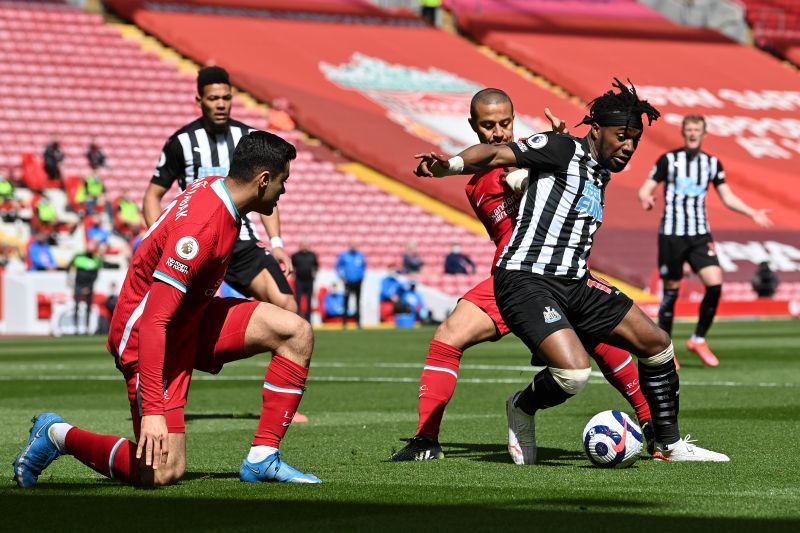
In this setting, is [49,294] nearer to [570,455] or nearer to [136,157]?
[136,157]

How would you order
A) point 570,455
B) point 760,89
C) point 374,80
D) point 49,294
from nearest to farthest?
point 570,455
point 49,294
point 374,80
point 760,89

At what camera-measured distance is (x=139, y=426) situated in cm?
609

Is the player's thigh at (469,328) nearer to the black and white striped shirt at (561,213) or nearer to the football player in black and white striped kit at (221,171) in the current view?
the black and white striped shirt at (561,213)

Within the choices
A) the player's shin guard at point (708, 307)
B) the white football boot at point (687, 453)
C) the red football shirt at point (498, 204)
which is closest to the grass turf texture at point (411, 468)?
the white football boot at point (687, 453)

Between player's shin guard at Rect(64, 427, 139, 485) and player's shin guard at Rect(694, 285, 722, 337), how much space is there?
8824 millimetres

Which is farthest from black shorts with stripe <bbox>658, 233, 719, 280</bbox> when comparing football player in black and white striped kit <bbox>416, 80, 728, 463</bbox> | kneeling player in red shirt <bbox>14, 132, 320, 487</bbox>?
kneeling player in red shirt <bbox>14, 132, 320, 487</bbox>

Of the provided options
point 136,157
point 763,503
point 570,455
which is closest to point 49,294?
point 136,157

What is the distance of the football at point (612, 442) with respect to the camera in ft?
22.2

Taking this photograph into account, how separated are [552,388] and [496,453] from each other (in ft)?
2.79

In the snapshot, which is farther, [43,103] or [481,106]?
[43,103]

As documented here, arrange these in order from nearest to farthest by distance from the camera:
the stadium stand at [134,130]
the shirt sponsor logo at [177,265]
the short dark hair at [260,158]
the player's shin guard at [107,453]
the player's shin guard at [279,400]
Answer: the shirt sponsor logo at [177,265] < the short dark hair at [260,158] < the player's shin guard at [107,453] < the player's shin guard at [279,400] < the stadium stand at [134,130]

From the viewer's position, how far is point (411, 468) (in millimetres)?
6887

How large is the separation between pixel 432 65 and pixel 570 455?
3319cm

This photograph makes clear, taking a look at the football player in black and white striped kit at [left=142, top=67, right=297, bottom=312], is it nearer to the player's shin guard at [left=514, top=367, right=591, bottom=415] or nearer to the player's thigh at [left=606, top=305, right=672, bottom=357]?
the player's shin guard at [left=514, top=367, right=591, bottom=415]
